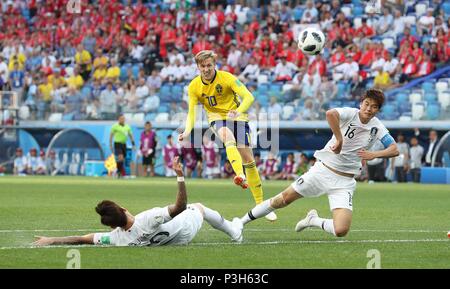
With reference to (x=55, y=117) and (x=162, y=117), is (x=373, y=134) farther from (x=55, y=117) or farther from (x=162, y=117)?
(x=55, y=117)

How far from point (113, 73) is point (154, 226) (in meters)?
27.5

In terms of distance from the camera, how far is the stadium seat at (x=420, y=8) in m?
34.0

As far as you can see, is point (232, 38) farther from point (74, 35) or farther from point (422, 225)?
point (422, 225)

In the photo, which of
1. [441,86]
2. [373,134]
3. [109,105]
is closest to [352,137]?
[373,134]

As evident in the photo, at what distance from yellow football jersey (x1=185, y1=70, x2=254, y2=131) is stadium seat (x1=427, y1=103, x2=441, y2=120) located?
599 inches

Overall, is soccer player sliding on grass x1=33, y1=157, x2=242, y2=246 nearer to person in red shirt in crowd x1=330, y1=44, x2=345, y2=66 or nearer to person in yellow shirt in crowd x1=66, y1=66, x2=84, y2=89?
person in red shirt in crowd x1=330, y1=44, x2=345, y2=66

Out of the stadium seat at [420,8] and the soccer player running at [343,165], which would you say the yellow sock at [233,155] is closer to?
the soccer player running at [343,165]

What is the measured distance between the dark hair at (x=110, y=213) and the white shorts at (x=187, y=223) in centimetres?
73

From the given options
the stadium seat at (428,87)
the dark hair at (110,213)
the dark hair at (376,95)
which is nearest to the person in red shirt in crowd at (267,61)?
the stadium seat at (428,87)

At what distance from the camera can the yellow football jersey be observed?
639 inches

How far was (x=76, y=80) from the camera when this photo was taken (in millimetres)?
38281

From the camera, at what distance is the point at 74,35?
134 feet

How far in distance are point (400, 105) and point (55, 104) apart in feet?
40.5

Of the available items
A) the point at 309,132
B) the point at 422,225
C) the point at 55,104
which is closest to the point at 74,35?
the point at 55,104
